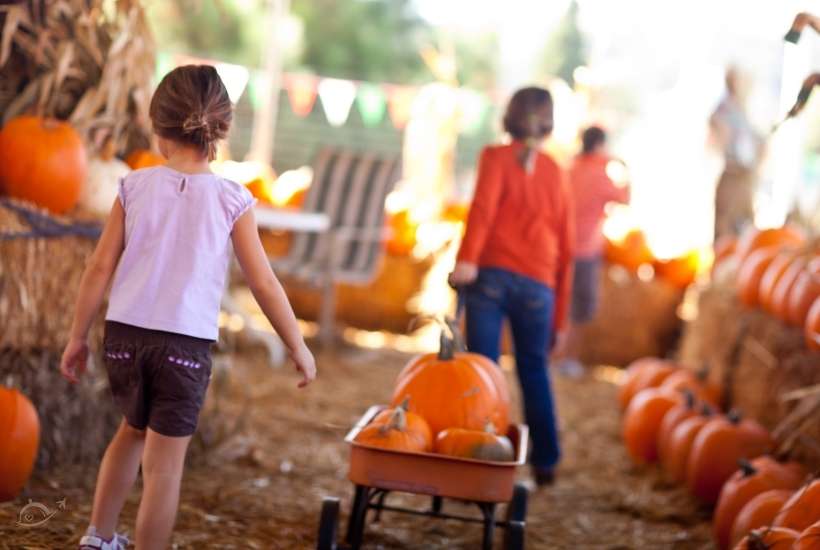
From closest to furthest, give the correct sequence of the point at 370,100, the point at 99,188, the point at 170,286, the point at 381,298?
the point at 170,286 → the point at 99,188 → the point at 381,298 → the point at 370,100

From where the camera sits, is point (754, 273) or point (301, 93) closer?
point (754, 273)

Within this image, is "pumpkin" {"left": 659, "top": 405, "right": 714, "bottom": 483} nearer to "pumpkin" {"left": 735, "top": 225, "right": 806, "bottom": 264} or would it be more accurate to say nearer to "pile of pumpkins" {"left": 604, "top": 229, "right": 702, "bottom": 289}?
"pumpkin" {"left": 735, "top": 225, "right": 806, "bottom": 264}

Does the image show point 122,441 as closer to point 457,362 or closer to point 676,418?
point 457,362

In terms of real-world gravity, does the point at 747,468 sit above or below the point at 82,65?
below

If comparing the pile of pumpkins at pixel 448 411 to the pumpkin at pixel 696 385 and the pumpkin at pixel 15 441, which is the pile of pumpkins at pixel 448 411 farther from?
the pumpkin at pixel 696 385

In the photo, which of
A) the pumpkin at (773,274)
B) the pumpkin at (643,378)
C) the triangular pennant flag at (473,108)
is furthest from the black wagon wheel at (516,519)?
the triangular pennant flag at (473,108)

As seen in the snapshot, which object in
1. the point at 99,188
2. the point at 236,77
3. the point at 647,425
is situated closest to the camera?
the point at 99,188

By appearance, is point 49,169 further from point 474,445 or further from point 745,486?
point 745,486

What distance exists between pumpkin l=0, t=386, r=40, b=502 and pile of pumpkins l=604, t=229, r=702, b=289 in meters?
6.18

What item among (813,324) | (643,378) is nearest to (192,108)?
(813,324)

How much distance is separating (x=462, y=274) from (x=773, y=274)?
185 cm

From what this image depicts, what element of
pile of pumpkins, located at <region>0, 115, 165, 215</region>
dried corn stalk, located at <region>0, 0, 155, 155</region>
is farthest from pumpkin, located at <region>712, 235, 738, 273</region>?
pile of pumpkins, located at <region>0, 115, 165, 215</region>

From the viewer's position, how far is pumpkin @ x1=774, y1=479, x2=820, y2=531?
3.50m

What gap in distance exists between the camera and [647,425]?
233 inches
